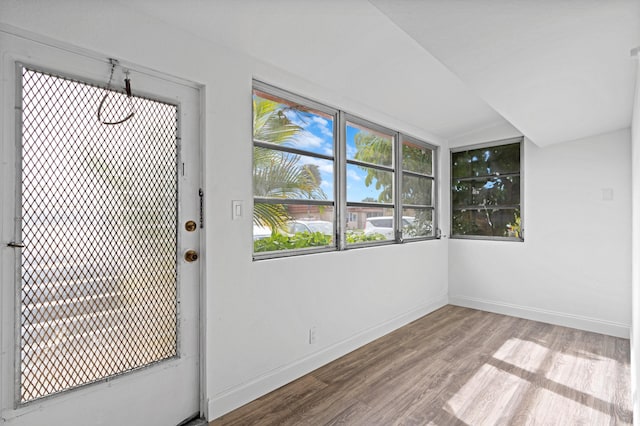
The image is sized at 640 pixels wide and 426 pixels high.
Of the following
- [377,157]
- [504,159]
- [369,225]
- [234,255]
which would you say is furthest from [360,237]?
[504,159]

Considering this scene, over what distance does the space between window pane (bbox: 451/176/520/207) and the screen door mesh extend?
3814 mm

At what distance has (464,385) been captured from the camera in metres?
2.47

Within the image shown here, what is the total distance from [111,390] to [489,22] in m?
2.51

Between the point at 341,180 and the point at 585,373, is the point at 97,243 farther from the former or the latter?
the point at 585,373

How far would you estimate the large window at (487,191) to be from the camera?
4148mm

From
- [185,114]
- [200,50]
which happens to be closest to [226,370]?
[185,114]

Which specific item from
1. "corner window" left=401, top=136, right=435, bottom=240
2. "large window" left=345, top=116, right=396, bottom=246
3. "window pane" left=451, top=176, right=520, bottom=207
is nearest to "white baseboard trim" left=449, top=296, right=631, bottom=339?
"corner window" left=401, top=136, right=435, bottom=240

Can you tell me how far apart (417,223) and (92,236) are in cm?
346

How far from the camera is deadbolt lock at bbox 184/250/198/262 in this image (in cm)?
199

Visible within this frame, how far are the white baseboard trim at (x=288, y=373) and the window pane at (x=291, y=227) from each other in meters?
0.87

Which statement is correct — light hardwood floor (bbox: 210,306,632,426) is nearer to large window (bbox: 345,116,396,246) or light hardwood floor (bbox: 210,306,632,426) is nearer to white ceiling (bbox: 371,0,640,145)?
large window (bbox: 345,116,396,246)

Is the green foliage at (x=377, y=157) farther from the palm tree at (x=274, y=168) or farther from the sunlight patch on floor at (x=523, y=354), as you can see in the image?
the sunlight patch on floor at (x=523, y=354)

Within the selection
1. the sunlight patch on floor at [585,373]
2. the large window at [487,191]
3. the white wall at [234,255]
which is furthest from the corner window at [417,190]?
the sunlight patch on floor at [585,373]

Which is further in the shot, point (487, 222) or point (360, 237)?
point (487, 222)
